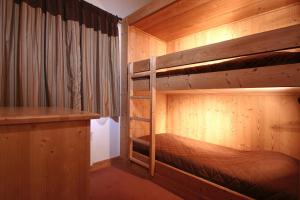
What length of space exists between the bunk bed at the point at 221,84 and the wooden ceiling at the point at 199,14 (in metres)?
0.70

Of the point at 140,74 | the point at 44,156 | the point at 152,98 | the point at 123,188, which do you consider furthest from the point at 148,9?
the point at 123,188

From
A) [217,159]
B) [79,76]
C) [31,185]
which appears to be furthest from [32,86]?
[217,159]

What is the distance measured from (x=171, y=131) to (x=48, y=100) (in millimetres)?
2063

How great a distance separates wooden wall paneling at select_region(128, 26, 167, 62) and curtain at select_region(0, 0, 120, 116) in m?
0.22

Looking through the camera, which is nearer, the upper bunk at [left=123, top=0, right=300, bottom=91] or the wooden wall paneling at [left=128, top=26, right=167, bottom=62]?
the upper bunk at [left=123, top=0, right=300, bottom=91]

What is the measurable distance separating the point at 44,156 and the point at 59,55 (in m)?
1.37

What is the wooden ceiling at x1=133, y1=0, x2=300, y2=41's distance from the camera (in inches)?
76.6

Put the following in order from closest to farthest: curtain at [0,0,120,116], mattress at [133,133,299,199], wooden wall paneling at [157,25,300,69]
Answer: wooden wall paneling at [157,25,300,69]
mattress at [133,133,299,199]
curtain at [0,0,120,116]

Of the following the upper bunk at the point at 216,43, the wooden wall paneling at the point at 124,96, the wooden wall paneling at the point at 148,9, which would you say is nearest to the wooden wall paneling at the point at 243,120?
the upper bunk at the point at 216,43

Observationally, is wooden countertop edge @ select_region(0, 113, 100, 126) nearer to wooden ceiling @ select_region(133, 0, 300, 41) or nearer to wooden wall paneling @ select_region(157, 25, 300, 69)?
wooden wall paneling @ select_region(157, 25, 300, 69)

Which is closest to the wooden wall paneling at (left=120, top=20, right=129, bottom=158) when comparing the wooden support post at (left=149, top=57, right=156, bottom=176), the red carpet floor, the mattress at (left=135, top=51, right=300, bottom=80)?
the red carpet floor

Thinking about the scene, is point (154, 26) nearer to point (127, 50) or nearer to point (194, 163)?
point (127, 50)

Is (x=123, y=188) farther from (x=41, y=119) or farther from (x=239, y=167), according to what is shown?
(x=41, y=119)

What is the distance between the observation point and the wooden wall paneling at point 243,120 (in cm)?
189
